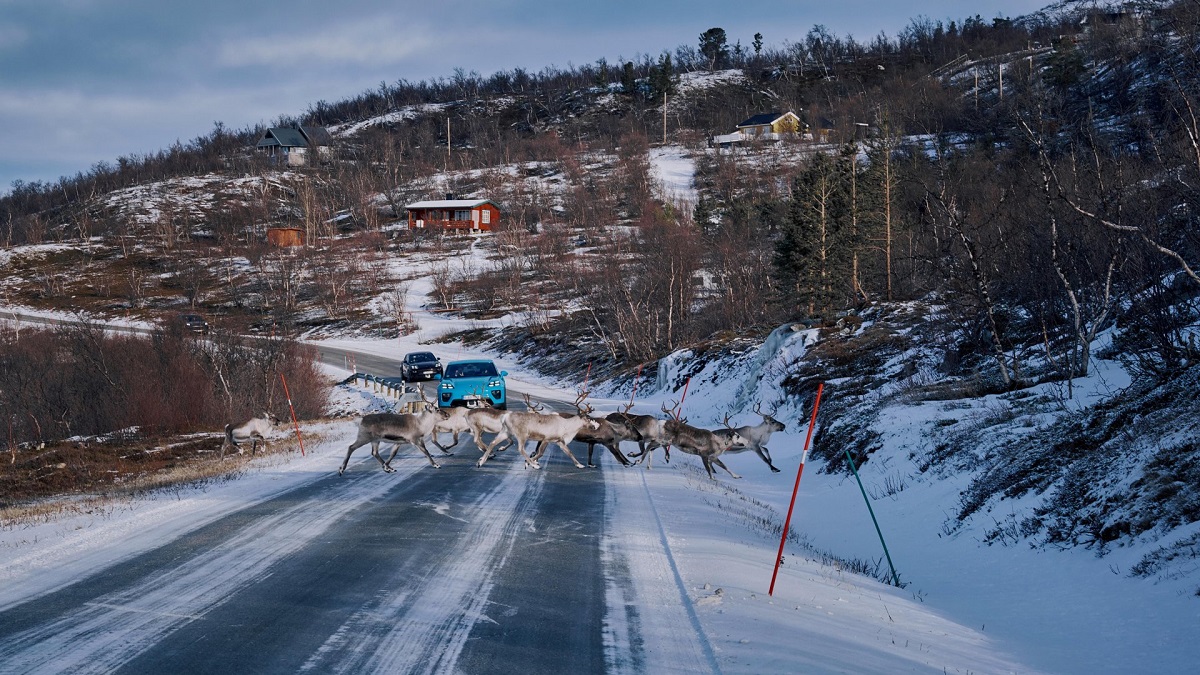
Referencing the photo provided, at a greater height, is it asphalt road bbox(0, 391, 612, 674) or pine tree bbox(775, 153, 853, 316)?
pine tree bbox(775, 153, 853, 316)

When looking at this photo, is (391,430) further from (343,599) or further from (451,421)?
(343,599)

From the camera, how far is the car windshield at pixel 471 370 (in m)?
26.7

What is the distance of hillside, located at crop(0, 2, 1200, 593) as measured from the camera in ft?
41.4

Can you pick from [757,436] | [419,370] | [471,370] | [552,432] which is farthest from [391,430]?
[419,370]

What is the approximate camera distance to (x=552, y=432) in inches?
659

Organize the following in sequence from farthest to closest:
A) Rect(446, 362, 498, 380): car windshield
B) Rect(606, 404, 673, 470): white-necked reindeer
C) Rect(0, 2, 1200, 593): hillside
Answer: Rect(446, 362, 498, 380): car windshield
Rect(606, 404, 673, 470): white-necked reindeer
Rect(0, 2, 1200, 593): hillside

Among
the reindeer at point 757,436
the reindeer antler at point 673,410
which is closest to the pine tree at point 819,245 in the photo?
the reindeer antler at point 673,410

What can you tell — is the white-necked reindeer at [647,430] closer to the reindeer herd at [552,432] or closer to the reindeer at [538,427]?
the reindeer herd at [552,432]

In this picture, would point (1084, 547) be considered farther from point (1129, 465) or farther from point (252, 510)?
point (252, 510)

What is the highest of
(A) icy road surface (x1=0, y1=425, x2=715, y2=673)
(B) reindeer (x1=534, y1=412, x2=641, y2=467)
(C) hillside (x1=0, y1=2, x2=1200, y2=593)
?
(C) hillside (x1=0, y1=2, x2=1200, y2=593)

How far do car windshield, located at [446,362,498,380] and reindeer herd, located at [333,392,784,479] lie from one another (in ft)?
26.7

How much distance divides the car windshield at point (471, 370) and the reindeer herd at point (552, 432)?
8.13m

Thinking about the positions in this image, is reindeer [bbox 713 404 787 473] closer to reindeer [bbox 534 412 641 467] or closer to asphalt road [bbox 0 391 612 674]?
reindeer [bbox 534 412 641 467]

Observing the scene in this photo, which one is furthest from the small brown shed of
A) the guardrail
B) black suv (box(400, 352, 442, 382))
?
black suv (box(400, 352, 442, 382))
